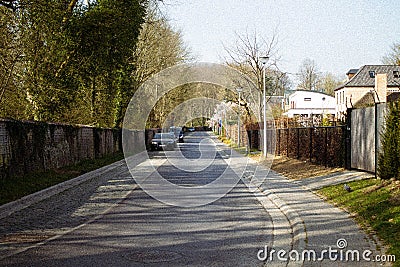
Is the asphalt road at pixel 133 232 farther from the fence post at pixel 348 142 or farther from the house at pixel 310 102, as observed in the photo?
the house at pixel 310 102

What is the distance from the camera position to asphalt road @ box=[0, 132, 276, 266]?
22.2ft

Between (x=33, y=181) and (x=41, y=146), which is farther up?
(x=41, y=146)

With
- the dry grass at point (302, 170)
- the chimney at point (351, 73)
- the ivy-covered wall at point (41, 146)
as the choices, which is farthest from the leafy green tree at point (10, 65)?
the chimney at point (351, 73)

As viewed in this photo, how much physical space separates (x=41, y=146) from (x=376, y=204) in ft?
39.8

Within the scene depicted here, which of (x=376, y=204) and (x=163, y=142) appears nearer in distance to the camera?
(x=376, y=204)

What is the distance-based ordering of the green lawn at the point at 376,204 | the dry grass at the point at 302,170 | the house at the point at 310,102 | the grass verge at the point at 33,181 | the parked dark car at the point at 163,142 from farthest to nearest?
the house at the point at 310,102
the parked dark car at the point at 163,142
the dry grass at the point at 302,170
the grass verge at the point at 33,181
the green lawn at the point at 376,204

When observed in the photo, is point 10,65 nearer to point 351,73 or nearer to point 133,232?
point 133,232

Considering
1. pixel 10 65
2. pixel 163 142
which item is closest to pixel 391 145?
pixel 10 65

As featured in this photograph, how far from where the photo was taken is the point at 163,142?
40594 millimetres

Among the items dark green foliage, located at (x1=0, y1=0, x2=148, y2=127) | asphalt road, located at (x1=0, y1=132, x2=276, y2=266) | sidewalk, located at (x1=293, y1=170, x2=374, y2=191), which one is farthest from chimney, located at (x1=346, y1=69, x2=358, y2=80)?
asphalt road, located at (x1=0, y1=132, x2=276, y2=266)

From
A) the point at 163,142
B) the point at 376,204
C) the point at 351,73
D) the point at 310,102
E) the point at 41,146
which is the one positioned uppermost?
the point at 351,73

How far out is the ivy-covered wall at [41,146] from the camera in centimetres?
1445

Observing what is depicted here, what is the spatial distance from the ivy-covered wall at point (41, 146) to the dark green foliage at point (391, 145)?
10061 millimetres

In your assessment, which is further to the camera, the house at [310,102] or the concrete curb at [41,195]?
the house at [310,102]
